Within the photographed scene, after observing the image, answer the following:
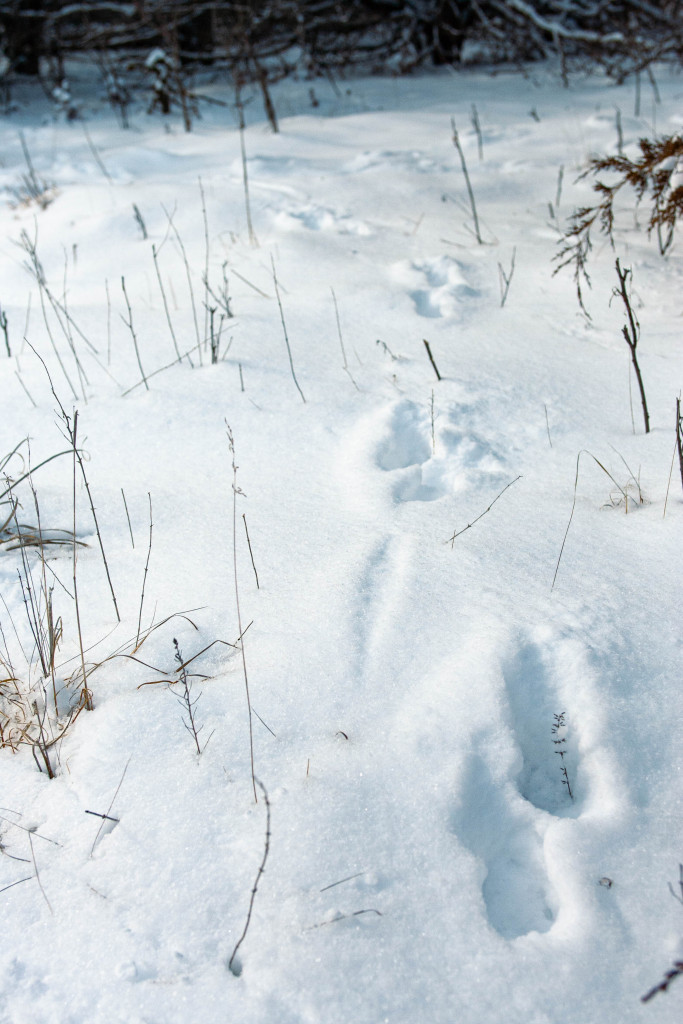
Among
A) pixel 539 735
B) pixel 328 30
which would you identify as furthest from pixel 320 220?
pixel 328 30

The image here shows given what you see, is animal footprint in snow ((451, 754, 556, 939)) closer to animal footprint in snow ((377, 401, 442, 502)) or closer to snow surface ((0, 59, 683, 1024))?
snow surface ((0, 59, 683, 1024))

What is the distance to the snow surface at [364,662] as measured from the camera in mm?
955

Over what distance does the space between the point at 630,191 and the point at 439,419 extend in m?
2.50

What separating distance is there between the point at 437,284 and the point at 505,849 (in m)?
2.38

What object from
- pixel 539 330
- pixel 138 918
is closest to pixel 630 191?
pixel 539 330

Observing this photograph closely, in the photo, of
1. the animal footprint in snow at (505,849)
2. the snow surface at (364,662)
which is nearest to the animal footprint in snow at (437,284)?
the snow surface at (364,662)

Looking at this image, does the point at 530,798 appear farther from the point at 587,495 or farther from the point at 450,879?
the point at 587,495

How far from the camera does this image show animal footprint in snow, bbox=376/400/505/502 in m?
1.84

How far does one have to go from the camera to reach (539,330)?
2541 millimetres

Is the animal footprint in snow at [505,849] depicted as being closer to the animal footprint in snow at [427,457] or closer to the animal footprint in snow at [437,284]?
the animal footprint in snow at [427,457]

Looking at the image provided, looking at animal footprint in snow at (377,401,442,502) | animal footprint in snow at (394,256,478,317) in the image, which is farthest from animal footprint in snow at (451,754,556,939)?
animal footprint in snow at (394,256,478,317)

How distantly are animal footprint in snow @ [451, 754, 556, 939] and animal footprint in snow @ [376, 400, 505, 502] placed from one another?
32.4 inches

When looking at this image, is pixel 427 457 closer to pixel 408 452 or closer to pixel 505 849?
pixel 408 452

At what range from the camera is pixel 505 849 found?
108cm
